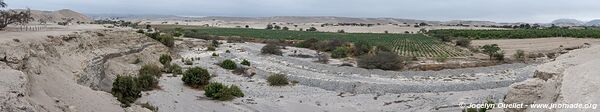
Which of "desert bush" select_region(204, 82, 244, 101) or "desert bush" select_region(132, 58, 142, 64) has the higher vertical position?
"desert bush" select_region(132, 58, 142, 64)

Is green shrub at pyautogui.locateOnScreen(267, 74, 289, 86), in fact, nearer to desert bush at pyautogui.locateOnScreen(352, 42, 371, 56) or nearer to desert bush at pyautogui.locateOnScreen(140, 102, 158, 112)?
desert bush at pyautogui.locateOnScreen(140, 102, 158, 112)

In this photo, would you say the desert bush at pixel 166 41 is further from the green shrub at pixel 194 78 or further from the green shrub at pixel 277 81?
the green shrub at pixel 277 81

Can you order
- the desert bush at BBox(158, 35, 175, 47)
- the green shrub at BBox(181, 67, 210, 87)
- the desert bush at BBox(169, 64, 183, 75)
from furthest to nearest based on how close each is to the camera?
1. the desert bush at BBox(158, 35, 175, 47)
2. the desert bush at BBox(169, 64, 183, 75)
3. the green shrub at BBox(181, 67, 210, 87)

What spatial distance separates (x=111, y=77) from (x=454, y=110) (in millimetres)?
15221

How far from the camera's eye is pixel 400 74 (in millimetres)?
34906

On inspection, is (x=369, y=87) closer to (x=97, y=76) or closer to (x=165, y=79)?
(x=165, y=79)

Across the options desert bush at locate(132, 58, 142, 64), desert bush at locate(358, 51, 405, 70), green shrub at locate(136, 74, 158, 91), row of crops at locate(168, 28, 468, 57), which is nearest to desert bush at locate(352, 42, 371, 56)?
row of crops at locate(168, 28, 468, 57)

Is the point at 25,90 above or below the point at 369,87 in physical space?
above

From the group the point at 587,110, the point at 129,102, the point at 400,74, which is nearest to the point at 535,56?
the point at 400,74

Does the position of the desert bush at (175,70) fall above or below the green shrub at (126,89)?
below

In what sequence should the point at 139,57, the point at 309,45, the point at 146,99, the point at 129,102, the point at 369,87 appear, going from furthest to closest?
the point at 309,45, the point at 139,57, the point at 369,87, the point at 146,99, the point at 129,102

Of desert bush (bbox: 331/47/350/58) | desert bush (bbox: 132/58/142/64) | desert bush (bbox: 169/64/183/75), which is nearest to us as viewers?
desert bush (bbox: 169/64/183/75)

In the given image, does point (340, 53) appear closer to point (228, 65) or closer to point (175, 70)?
point (228, 65)

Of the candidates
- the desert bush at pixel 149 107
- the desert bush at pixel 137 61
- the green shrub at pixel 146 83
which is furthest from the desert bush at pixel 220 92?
the desert bush at pixel 137 61
